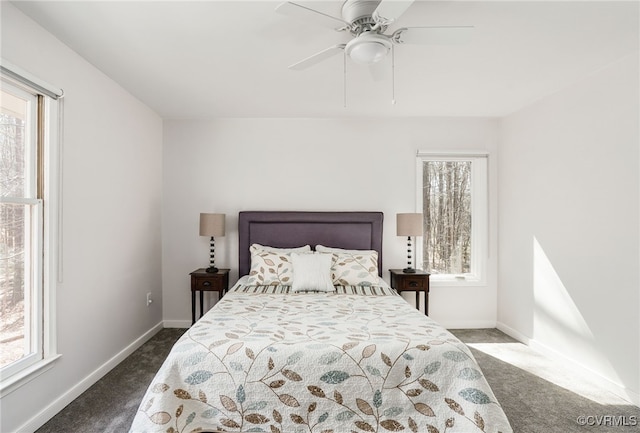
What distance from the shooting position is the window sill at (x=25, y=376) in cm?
184

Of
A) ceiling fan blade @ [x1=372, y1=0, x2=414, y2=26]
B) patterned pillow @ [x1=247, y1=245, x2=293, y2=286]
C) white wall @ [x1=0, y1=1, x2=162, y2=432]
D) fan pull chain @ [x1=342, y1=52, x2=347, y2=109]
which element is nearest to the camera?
ceiling fan blade @ [x1=372, y1=0, x2=414, y2=26]

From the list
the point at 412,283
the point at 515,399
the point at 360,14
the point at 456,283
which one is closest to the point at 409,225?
the point at 412,283

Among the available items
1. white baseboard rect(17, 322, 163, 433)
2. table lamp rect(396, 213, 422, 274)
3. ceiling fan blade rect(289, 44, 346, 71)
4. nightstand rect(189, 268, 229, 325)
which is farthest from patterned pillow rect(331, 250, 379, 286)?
white baseboard rect(17, 322, 163, 433)

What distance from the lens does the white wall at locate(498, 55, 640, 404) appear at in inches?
97.5

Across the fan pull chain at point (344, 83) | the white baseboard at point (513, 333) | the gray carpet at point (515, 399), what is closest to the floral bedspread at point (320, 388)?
the gray carpet at point (515, 399)

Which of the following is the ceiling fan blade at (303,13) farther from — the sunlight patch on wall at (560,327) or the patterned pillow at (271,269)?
the sunlight patch on wall at (560,327)

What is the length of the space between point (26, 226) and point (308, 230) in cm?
248

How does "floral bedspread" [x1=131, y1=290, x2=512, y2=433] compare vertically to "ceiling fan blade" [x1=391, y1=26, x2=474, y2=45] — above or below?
below

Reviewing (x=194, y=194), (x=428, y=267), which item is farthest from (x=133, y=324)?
(x=428, y=267)

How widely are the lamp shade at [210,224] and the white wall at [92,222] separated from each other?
23.5 inches

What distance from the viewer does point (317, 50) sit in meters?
2.38

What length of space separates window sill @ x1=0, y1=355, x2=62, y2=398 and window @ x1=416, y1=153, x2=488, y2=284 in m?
3.57

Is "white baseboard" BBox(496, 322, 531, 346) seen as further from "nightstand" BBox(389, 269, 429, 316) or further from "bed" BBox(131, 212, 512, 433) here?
"bed" BBox(131, 212, 512, 433)

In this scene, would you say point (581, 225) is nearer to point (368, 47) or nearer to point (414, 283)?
point (414, 283)
